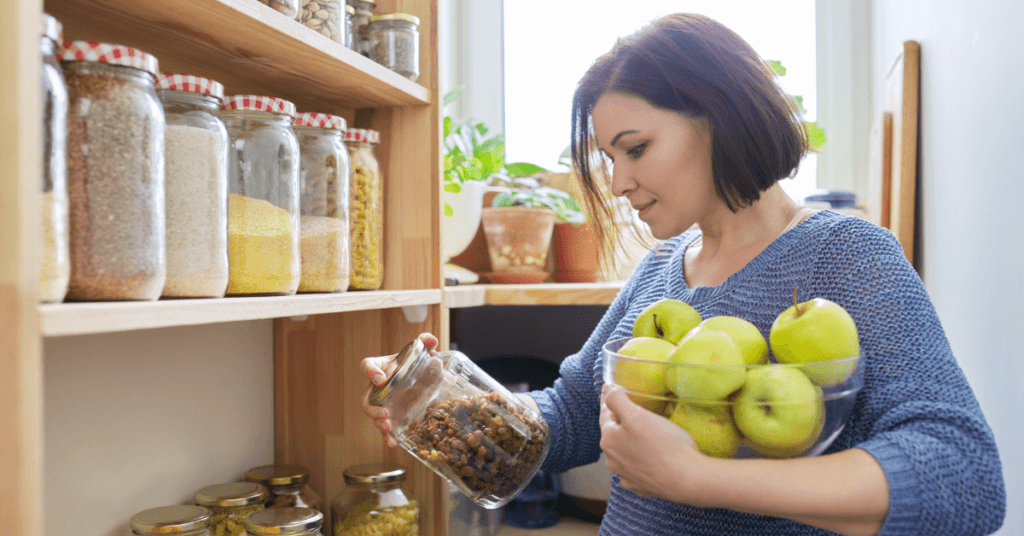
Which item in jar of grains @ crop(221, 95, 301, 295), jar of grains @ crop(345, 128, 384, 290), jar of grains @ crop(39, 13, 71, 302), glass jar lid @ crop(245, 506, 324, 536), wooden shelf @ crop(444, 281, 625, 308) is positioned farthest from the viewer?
wooden shelf @ crop(444, 281, 625, 308)

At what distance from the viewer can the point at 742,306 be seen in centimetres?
82

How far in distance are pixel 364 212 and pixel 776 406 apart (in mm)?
576

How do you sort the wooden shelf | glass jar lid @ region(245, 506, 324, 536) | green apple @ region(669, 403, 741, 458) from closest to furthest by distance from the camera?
green apple @ region(669, 403, 741, 458)
glass jar lid @ region(245, 506, 324, 536)
the wooden shelf

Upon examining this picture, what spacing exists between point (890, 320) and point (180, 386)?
86cm

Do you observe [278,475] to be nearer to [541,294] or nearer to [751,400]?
[541,294]

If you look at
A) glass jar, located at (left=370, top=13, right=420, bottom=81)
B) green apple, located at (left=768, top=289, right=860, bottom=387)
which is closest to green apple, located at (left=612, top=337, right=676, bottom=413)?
green apple, located at (left=768, top=289, right=860, bottom=387)

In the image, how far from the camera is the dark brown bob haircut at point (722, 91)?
851 millimetres

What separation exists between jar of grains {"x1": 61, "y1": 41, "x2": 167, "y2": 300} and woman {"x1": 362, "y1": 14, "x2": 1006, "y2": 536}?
15.0 inches

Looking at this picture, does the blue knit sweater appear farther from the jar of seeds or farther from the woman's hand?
the jar of seeds

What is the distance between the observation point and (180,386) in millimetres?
939

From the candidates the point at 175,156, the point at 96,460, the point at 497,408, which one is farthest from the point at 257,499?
the point at 175,156

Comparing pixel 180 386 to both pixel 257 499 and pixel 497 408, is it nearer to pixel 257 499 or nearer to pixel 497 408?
pixel 257 499

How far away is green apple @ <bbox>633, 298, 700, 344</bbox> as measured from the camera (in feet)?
2.28

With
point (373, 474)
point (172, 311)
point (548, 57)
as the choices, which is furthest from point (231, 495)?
point (548, 57)
